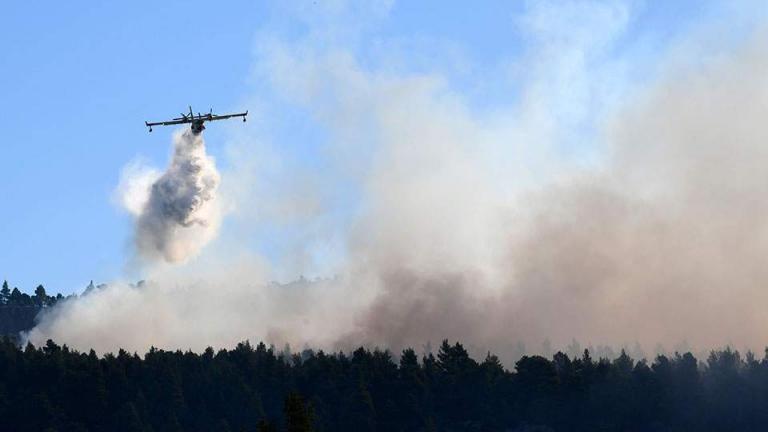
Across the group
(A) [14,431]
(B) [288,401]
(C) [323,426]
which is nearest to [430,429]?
(C) [323,426]

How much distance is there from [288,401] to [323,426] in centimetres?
9511

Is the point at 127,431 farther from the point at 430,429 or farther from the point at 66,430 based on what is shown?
the point at 430,429

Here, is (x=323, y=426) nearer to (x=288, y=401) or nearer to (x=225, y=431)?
(x=225, y=431)

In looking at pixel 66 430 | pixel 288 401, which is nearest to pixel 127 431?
pixel 66 430

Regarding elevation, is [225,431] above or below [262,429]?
above

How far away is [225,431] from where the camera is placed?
198m

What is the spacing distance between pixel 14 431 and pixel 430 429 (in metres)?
50.3

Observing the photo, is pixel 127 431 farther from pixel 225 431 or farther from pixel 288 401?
pixel 288 401

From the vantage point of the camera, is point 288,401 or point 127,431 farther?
point 127,431

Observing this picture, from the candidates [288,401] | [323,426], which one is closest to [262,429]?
[288,401]

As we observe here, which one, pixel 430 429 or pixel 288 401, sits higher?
pixel 430 429

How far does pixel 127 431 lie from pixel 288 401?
325 ft

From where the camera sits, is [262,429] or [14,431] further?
[14,431]

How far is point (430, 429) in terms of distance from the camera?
652 ft
